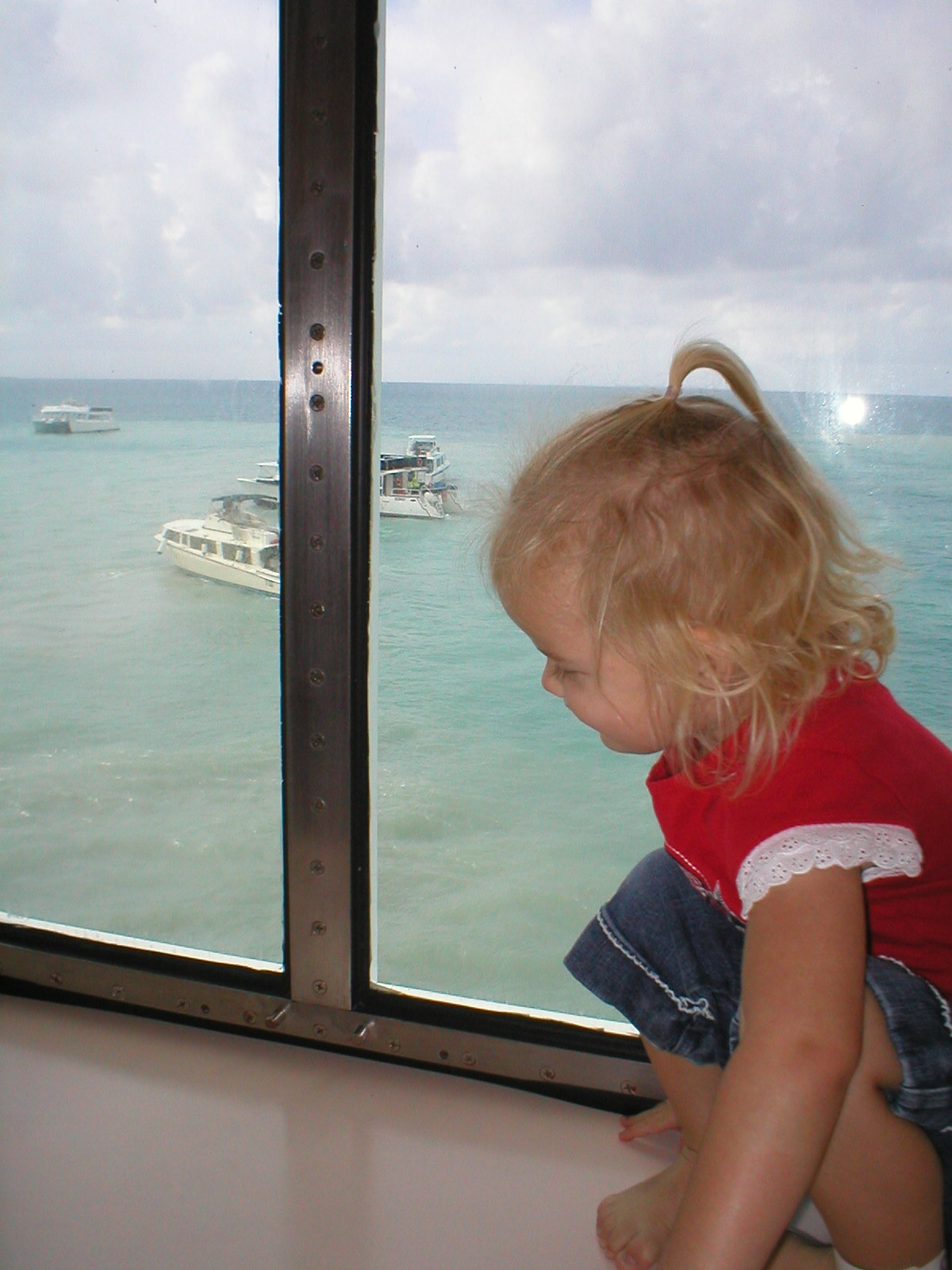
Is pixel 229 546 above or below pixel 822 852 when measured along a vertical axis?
above

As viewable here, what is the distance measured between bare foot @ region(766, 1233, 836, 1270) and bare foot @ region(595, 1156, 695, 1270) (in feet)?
→ 0.33

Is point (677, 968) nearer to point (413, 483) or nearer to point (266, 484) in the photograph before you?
point (413, 483)

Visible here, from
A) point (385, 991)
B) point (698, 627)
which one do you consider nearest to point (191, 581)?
point (385, 991)

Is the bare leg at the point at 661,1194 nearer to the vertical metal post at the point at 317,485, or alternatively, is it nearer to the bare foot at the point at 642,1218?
the bare foot at the point at 642,1218

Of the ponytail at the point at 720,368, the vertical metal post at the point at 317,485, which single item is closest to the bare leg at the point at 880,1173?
the ponytail at the point at 720,368

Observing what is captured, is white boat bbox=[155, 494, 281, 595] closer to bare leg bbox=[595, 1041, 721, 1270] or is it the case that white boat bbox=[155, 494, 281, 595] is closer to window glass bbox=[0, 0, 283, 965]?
window glass bbox=[0, 0, 283, 965]

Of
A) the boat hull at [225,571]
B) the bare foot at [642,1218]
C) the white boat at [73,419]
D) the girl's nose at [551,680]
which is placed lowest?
the bare foot at [642,1218]

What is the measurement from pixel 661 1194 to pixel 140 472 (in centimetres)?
114

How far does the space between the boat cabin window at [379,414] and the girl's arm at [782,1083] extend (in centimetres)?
45

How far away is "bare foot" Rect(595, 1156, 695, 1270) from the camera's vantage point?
105cm

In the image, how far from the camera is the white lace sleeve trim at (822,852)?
0.81 metres

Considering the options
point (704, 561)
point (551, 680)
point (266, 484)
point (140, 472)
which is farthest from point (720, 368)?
point (140, 472)

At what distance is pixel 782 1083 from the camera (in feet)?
2.56

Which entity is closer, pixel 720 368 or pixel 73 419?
pixel 720 368
